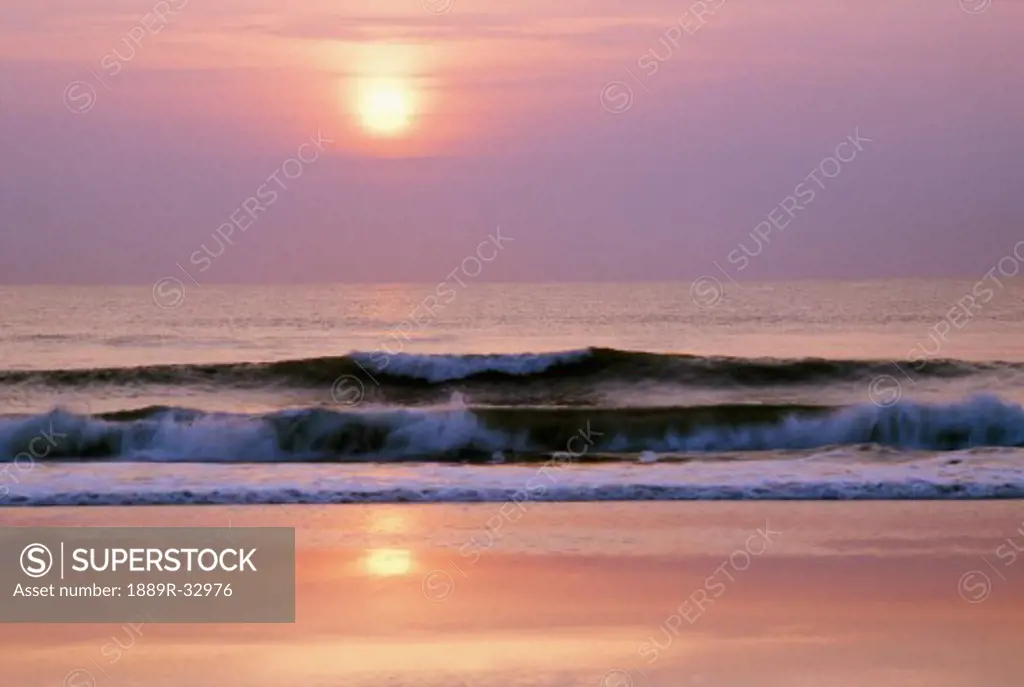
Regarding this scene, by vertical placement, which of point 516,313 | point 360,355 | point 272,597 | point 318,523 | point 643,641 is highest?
point 516,313

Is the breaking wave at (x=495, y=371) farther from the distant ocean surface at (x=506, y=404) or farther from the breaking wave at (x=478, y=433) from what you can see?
the breaking wave at (x=478, y=433)

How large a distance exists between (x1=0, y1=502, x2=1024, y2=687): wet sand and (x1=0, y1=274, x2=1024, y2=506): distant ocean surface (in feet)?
5.78

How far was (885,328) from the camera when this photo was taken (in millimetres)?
36031

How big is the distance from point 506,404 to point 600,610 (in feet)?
47.8

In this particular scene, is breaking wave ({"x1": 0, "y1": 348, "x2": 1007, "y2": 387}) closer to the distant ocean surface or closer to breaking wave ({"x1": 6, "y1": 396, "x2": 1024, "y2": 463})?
the distant ocean surface

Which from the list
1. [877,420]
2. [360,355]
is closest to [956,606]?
[877,420]

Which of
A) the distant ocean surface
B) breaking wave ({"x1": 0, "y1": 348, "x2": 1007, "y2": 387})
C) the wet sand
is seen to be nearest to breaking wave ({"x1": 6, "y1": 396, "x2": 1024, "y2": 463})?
the distant ocean surface

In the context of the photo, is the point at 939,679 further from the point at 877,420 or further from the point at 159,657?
the point at 877,420

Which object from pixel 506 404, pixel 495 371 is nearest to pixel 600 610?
pixel 506 404

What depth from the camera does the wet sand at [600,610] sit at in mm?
6438

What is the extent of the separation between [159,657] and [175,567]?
2330 mm

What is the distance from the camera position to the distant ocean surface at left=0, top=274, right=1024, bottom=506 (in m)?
12.8

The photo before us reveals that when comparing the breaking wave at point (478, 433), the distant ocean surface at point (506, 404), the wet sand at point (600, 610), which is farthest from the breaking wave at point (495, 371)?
the wet sand at point (600, 610)

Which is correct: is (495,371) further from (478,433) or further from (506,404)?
(478,433)
